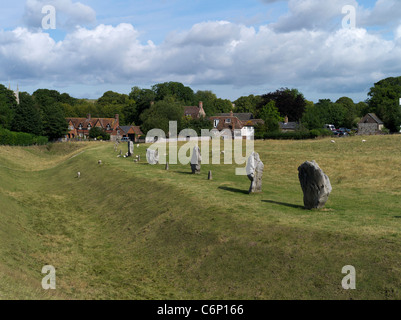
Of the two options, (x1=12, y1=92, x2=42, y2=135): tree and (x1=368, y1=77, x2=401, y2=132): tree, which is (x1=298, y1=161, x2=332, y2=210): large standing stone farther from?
(x1=12, y1=92, x2=42, y2=135): tree

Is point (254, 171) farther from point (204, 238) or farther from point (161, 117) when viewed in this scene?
point (161, 117)

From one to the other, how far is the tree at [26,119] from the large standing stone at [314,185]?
97653 millimetres

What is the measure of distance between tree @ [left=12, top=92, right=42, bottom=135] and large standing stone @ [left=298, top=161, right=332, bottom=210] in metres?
97.7

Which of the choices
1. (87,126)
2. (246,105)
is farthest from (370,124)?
(87,126)

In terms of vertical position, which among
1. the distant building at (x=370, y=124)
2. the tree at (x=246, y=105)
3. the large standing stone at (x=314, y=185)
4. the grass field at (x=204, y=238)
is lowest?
the grass field at (x=204, y=238)

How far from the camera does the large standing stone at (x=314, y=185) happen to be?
23.8m

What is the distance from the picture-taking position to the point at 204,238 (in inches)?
879

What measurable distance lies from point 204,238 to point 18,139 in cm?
8380

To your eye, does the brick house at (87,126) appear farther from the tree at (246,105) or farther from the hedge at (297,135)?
the hedge at (297,135)

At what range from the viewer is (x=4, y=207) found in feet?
105

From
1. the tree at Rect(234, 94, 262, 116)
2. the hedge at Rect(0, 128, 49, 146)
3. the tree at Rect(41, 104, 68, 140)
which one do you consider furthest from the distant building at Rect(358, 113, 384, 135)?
the hedge at Rect(0, 128, 49, 146)

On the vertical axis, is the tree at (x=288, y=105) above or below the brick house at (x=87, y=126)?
above

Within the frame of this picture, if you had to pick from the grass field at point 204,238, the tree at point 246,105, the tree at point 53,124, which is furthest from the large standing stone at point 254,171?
the tree at point 246,105
